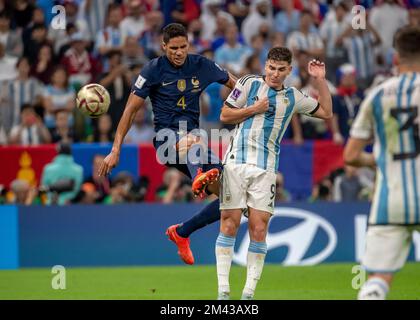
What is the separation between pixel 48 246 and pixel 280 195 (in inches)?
156

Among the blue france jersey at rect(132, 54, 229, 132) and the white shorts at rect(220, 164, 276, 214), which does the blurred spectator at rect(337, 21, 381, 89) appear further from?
the white shorts at rect(220, 164, 276, 214)

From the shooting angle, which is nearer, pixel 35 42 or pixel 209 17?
pixel 35 42

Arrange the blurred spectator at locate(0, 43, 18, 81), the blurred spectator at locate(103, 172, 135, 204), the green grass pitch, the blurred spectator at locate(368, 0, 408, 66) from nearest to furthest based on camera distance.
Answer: the green grass pitch < the blurred spectator at locate(103, 172, 135, 204) < the blurred spectator at locate(0, 43, 18, 81) < the blurred spectator at locate(368, 0, 408, 66)

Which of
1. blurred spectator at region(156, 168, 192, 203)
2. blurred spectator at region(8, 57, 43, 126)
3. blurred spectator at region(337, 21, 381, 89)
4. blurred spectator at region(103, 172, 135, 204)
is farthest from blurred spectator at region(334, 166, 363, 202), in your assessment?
blurred spectator at region(8, 57, 43, 126)

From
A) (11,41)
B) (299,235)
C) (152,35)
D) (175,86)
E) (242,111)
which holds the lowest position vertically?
(299,235)

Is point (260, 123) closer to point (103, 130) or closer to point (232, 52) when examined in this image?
point (103, 130)

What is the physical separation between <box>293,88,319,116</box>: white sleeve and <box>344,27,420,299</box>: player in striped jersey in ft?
10.7

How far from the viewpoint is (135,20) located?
65.9 feet

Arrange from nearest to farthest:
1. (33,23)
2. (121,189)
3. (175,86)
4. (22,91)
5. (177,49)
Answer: (177,49) < (175,86) < (121,189) < (22,91) < (33,23)

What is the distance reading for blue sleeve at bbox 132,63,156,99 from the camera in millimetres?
10953

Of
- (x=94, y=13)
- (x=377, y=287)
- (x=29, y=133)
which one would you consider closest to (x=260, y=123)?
(x=377, y=287)

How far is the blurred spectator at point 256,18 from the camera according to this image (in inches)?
810

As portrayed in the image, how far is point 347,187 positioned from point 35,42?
6.40 m
